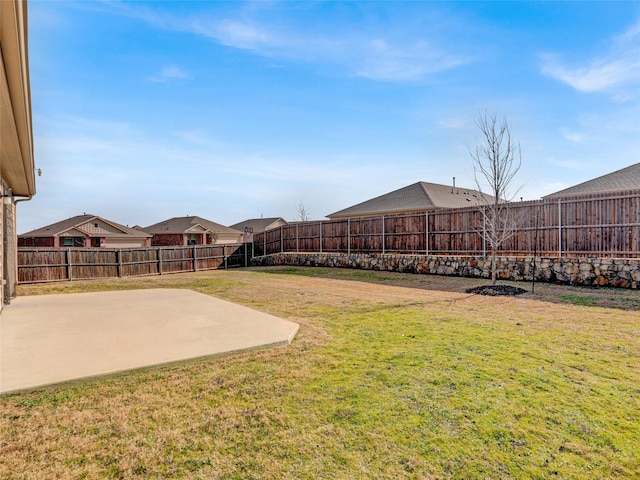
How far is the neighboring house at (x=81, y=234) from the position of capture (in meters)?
29.4

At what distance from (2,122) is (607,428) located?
264 inches

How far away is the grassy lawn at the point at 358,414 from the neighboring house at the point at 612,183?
509 inches

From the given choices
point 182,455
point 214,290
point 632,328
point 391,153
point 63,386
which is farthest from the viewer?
point 391,153

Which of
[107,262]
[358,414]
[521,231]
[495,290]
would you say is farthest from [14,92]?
[107,262]

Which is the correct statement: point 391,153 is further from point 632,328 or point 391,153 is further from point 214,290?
point 632,328

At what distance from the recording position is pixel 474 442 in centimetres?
232

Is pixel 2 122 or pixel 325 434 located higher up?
pixel 2 122

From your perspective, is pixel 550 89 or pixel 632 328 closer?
pixel 632 328

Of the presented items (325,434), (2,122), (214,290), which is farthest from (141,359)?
(214,290)

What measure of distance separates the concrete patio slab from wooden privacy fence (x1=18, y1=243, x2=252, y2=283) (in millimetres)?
8181

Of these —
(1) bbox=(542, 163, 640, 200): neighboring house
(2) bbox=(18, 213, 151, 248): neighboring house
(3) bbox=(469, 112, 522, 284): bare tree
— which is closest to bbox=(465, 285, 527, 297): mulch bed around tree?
(3) bbox=(469, 112, 522, 284): bare tree

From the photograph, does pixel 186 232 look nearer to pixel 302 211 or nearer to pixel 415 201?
pixel 302 211

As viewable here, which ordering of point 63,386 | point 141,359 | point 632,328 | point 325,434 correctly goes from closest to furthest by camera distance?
point 325,434 → point 63,386 → point 141,359 → point 632,328

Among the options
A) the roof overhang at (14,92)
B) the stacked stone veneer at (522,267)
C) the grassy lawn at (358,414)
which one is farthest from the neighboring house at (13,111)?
the stacked stone veneer at (522,267)
